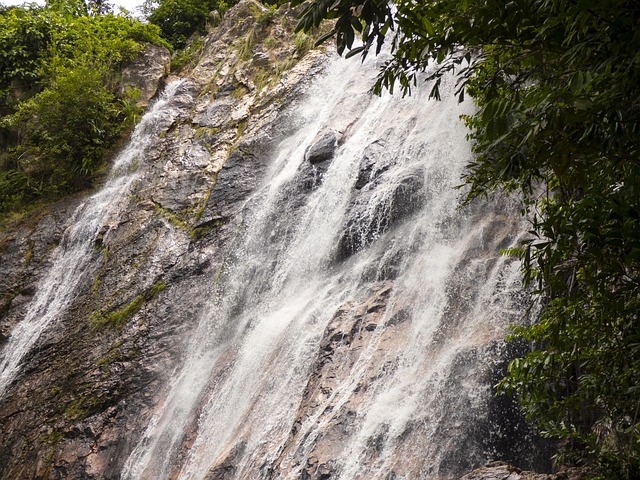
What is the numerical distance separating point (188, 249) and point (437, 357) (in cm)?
591

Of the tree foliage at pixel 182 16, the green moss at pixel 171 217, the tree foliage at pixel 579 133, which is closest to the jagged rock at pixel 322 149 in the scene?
the green moss at pixel 171 217

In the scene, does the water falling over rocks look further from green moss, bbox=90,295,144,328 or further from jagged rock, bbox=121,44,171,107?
jagged rock, bbox=121,44,171,107

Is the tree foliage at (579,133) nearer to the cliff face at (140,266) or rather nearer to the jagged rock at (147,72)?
the cliff face at (140,266)

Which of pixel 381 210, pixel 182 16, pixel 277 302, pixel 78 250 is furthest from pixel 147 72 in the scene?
pixel 381 210

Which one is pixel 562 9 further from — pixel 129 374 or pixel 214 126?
pixel 214 126

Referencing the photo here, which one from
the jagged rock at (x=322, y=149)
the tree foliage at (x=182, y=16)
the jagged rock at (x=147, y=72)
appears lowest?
the jagged rock at (x=322, y=149)

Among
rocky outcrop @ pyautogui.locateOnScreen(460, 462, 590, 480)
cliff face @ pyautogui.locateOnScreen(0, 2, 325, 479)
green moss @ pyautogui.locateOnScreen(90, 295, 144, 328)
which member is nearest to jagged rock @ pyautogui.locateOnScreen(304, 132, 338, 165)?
cliff face @ pyautogui.locateOnScreen(0, 2, 325, 479)

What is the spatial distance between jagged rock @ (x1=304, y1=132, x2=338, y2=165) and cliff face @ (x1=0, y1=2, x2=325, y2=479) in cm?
137

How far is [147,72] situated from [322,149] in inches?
286

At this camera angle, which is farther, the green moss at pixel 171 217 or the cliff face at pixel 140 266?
the green moss at pixel 171 217

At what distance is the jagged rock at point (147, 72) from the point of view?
50.4 ft

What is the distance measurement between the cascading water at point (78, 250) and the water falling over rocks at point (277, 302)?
8 cm

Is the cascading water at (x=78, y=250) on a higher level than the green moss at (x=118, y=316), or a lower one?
higher

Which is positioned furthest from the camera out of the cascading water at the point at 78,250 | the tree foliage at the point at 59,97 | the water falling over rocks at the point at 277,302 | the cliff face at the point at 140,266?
the tree foliage at the point at 59,97
